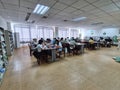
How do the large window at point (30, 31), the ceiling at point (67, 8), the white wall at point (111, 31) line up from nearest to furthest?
the ceiling at point (67, 8) < the large window at point (30, 31) < the white wall at point (111, 31)

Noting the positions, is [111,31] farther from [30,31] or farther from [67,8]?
[30,31]

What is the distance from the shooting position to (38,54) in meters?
3.97

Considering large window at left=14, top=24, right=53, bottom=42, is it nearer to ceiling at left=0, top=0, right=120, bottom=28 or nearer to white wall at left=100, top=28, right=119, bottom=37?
ceiling at left=0, top=0, right=120, bottom=28

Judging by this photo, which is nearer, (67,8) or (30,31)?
(67,8)

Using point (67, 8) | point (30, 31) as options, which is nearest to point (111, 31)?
point (67, 8)

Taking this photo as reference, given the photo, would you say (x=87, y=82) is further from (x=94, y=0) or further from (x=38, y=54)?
(x=94, y=0)

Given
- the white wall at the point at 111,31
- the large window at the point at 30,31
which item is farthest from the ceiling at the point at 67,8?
the white wall at the point at 111,31

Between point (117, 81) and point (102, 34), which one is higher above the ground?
point (102, 34)

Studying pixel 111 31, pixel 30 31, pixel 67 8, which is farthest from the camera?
pixel 111 31

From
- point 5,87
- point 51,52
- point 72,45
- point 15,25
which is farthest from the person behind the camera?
point 15,25

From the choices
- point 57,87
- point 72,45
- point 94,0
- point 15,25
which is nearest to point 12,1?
point 94,0

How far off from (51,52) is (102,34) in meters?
11.1

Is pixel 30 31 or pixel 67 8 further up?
pixel 67 8

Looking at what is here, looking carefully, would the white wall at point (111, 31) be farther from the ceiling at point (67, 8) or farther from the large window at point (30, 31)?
the large window at point (30, 31)
